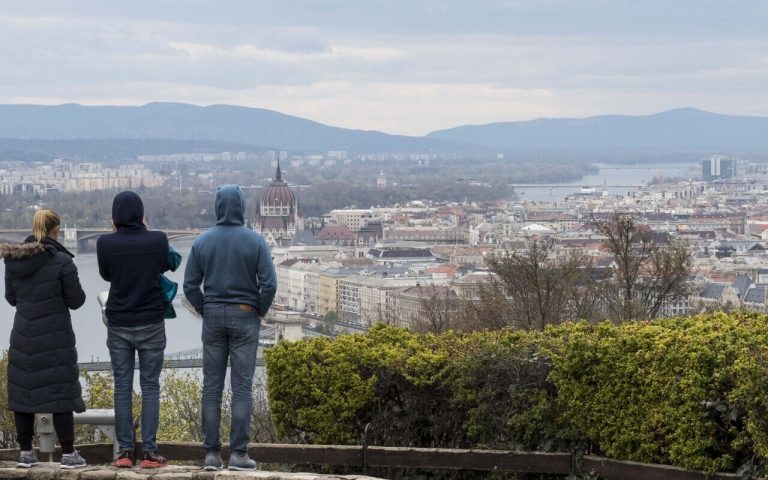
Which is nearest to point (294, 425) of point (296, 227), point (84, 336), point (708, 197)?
point (84, 336)

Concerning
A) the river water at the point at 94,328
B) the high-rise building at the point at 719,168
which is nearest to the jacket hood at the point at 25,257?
the river water at the point at 94,328

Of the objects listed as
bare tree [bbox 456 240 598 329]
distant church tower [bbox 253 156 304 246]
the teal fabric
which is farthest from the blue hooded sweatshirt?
distant church tower [bbox 253 156 304 246]

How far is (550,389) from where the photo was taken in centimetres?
513

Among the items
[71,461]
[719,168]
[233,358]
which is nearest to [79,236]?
[71,461]

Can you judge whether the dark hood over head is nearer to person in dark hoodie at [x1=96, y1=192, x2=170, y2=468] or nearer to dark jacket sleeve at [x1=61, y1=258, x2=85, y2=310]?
person in dark hoodie at [x1=96, y1=192, x2=170, y2=468]

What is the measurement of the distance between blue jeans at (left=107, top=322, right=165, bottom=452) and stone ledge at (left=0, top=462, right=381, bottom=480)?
0.66 feet

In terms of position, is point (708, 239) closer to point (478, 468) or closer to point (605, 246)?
point (605, 246)

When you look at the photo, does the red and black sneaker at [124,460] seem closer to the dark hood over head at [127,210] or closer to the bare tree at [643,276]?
the dark hood over head at [127,210]

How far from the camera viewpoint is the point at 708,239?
97.6 metres

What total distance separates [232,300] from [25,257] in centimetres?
78

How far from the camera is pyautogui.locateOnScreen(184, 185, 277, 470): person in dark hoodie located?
4.98 meters

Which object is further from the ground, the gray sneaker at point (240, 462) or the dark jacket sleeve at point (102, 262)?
the dark jacket sleeve at point (102, 262)

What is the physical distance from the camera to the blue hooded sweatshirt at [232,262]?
4987 millimetres

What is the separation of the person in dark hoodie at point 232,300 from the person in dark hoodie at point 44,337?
1.53ft
